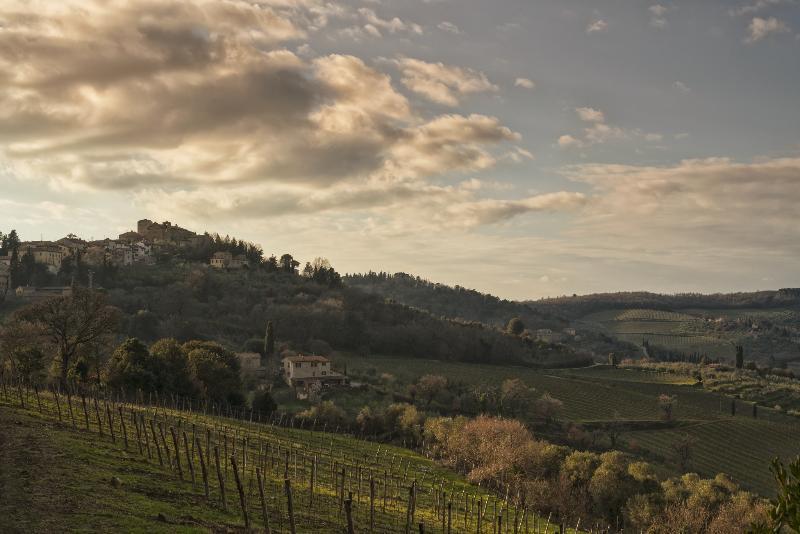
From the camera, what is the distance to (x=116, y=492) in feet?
67.9

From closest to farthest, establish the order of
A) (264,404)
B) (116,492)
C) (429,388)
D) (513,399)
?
(116,492) < (264,404) < (429,388) < (513,399)

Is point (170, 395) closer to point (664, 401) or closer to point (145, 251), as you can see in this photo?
point (664, 401)

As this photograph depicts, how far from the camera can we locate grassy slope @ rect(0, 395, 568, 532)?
17.7 meters

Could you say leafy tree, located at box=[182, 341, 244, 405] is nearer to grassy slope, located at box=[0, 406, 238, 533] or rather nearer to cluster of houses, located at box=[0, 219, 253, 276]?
grassy slope, located at box=[0, 406, 238, 533]

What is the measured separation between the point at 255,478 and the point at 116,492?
891 cm

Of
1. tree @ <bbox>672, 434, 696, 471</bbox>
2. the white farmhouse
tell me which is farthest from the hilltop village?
tree @ <bbox>672, 434, 696, 471</bbox>

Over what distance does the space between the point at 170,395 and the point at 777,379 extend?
135 m

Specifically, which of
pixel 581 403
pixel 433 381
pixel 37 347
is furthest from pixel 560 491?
pixel 581 403

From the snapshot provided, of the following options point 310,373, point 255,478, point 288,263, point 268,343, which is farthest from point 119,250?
point 255,478

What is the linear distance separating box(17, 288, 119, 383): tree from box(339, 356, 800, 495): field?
49.6 metres

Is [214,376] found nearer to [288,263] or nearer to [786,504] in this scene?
[786,504]

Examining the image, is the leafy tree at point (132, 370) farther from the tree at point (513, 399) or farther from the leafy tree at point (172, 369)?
the tree at point (513, 399)

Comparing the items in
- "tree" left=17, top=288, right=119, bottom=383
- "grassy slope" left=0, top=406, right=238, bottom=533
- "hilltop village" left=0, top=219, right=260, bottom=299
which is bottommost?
"grassy slope" left=0, top=406, right=238, bottom=533

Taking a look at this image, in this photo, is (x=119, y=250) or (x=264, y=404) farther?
(x=119, y=250)
